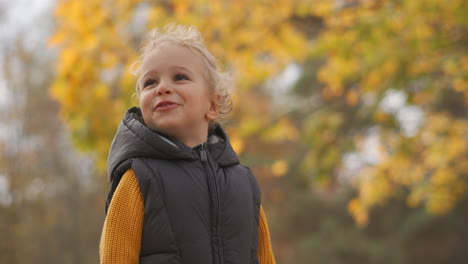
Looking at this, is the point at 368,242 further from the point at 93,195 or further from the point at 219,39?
the point at 219,39

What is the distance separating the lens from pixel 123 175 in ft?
5.29

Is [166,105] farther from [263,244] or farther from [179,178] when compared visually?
[263,244]

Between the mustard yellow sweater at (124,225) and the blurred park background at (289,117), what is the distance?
3.05 meters

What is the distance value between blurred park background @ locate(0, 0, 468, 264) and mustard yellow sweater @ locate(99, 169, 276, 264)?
9.99 feet

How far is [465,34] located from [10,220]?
11442 mm

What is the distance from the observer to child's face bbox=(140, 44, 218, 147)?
1.71 m

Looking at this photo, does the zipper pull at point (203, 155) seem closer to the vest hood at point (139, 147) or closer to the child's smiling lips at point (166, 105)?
the vest hood at point (139, 147)

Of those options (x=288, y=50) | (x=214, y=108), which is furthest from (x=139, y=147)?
(x=288, y=50)

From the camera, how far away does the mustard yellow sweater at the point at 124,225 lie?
60.1 inches

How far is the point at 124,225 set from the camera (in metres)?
1.55

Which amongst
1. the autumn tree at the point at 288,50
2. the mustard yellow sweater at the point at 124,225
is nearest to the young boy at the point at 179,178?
the mustard yellow sweater at the point at 124,225

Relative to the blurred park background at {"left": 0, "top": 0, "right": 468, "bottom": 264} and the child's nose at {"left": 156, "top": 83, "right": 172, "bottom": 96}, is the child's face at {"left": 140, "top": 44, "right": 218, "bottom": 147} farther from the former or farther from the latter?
the blurred park background at {"left": 0, "top": 0, "right": 468, "bottom": 264}

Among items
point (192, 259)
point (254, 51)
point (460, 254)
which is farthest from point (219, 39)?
point (460, 254)

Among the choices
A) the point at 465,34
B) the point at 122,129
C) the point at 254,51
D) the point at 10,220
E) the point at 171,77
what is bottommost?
the point at 122,129
